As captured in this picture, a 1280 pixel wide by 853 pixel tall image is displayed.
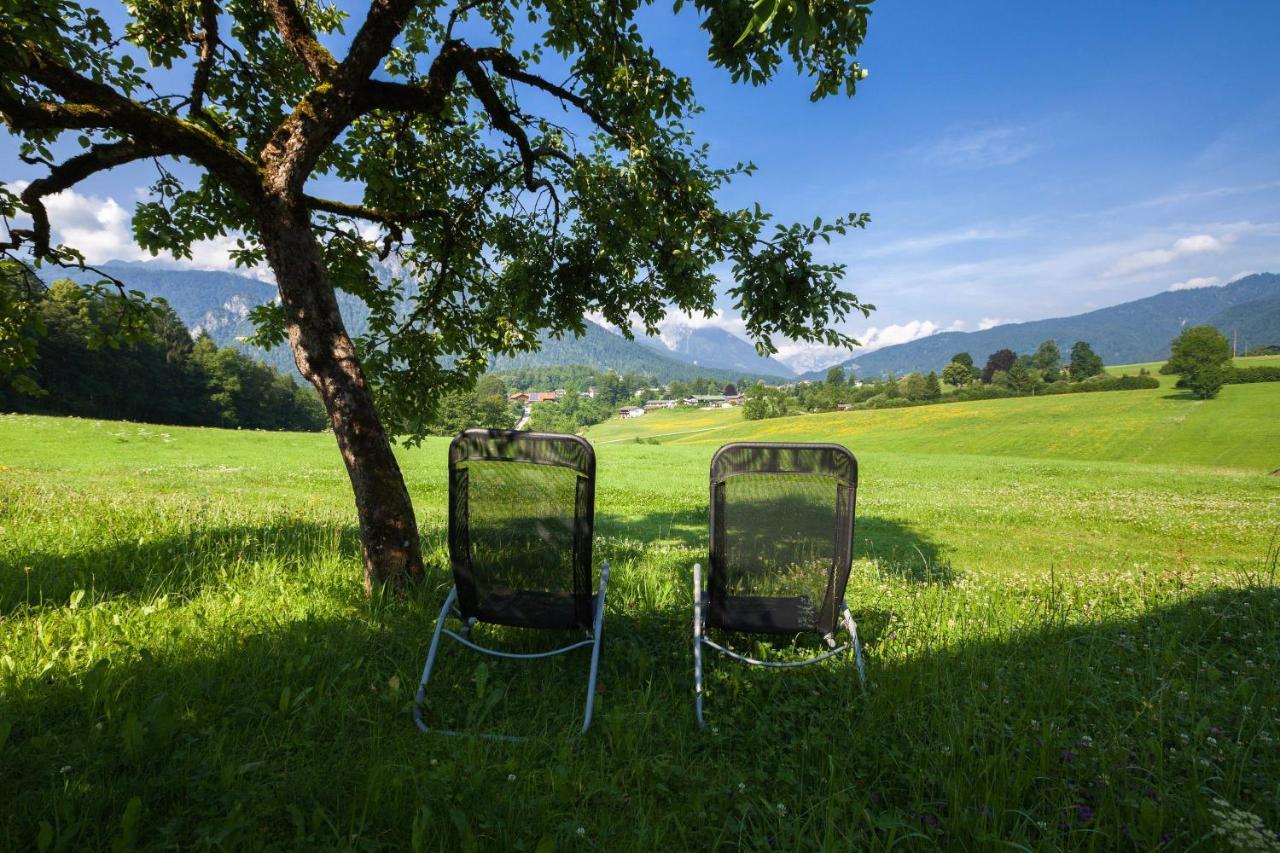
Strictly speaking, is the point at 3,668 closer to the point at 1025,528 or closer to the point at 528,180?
the point at 528,180

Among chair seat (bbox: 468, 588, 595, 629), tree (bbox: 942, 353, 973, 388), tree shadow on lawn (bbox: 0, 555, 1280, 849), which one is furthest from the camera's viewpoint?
tree (bbox: 942, 353, 973, 388)

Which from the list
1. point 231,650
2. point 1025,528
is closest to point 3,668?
point 231,650

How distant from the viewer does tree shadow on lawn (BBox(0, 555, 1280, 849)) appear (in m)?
1.89

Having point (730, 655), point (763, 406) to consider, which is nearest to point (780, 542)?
point (730, 655)

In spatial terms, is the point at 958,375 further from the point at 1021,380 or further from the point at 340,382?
the point at 340,382

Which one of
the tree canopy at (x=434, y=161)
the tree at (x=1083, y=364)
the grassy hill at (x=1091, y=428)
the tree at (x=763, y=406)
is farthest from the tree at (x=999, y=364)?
the tree canopy at (x=434, y=161)

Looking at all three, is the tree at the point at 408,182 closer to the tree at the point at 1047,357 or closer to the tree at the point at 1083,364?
the tree at the point at 1083,364

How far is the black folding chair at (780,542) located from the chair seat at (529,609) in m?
0.76

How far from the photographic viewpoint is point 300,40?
4.51 meters

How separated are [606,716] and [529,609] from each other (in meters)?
0.80

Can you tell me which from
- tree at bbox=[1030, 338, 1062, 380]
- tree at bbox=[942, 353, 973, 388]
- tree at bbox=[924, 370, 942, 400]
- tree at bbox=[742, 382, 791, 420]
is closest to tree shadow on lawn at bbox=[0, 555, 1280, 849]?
tree at bbox=[742, 382, 791, 420]

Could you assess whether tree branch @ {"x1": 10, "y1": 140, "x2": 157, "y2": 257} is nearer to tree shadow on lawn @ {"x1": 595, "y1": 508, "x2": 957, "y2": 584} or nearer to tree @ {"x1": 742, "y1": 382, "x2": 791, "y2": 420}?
tree shadow on lawn @ {"x1": 595, "y1": 508, "x2": 957, "y2": 584}

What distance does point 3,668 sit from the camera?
2.70 m

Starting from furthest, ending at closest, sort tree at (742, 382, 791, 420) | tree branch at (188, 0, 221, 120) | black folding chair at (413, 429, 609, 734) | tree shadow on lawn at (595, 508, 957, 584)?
tree at (742, 382, 791, 420), tree shadow on lawn at (595, 508, 957, 584), tree branch at (188, 0, 221, 120), black folding chair at (413, 429, 609, 734)
